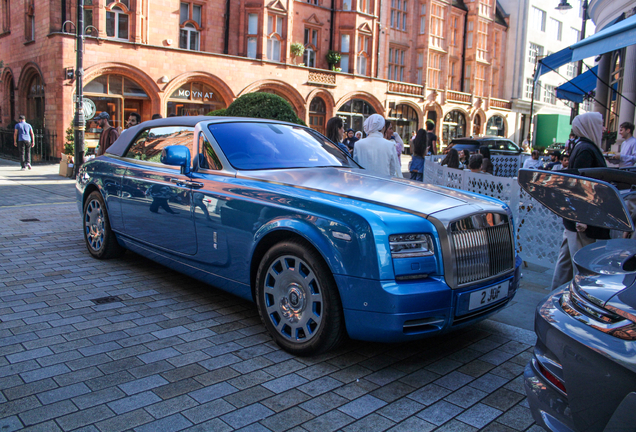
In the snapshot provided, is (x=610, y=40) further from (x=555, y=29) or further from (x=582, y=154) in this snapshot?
(x=555, y=29)

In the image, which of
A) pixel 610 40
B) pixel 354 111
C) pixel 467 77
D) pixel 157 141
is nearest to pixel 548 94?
pixel 467 77

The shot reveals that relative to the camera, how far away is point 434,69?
41.4 metres

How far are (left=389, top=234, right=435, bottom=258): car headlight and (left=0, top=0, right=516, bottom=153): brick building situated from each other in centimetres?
1635

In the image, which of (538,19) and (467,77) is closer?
(467,77)

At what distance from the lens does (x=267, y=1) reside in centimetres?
2794

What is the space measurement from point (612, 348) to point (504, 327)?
2738mm

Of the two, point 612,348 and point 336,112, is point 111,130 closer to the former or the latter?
point 612,348

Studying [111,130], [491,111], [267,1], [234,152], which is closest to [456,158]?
[111,130]

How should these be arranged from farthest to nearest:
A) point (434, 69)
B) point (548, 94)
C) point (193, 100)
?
point (548, 94) < point (434, 69) < point (193, 100)

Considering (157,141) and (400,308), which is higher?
(157,141)

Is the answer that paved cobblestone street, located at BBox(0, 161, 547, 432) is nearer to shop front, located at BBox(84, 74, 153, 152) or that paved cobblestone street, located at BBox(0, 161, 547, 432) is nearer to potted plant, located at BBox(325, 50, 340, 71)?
shop front, located at BBox(84, 74, 153, 152)

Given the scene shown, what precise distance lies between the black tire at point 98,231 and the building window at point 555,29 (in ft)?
178

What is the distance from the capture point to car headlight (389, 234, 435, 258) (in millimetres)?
3150

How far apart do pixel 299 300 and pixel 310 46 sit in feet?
99.5
